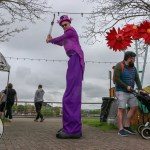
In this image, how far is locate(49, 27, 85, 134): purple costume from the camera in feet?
28.1

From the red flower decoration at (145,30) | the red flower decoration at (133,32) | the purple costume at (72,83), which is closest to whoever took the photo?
the purple costume at (72,83)

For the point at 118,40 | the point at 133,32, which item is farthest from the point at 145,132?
the point at 133,32

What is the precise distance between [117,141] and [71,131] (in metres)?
1.06

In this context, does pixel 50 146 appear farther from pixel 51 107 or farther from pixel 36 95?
pixel 51 107

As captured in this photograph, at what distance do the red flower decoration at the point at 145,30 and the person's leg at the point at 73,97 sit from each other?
1812mm

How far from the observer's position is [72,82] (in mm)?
8547

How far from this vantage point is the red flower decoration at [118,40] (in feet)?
31.8

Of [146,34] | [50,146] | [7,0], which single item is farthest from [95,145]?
[7,0]

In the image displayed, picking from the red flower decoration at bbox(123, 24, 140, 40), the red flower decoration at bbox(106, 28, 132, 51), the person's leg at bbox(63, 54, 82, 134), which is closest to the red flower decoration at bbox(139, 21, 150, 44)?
the red flower decoration at bbox(123, 24, 140, 40)

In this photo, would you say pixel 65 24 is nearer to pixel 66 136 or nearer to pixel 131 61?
pixel 131 61

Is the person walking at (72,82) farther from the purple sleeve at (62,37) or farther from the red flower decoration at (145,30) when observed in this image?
the red flower decoration at (145,30)

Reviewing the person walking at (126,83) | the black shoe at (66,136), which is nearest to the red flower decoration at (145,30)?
Answer: the person walking at (126,83)

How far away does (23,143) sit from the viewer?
7348 mm

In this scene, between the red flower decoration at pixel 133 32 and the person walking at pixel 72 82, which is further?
the red flower decoration at pixel 133 32
